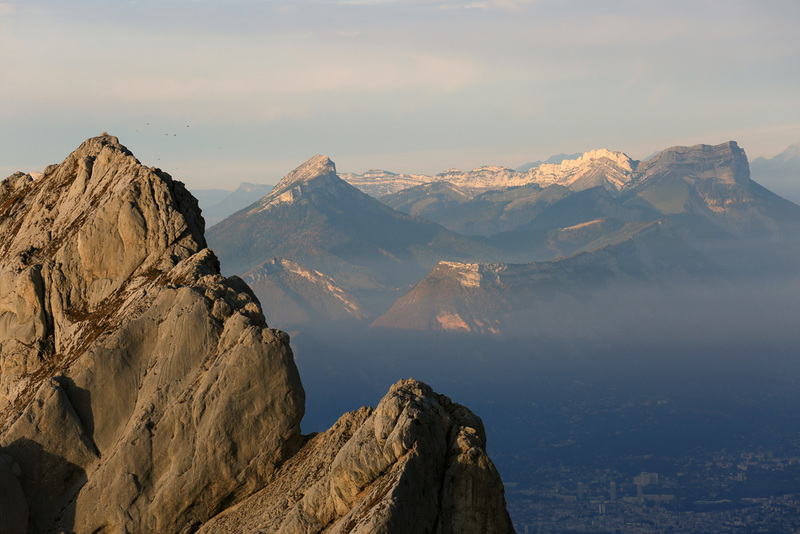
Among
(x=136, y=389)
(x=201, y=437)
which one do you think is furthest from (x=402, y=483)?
(x=136, y=389)

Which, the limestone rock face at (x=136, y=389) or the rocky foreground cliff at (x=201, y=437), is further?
the limestone rock face at (x=136, y=389)

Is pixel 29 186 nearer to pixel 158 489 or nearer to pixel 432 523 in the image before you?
pixel 158 489

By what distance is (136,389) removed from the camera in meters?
45.4

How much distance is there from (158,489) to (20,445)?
7544 mm

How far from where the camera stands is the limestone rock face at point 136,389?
42844mm

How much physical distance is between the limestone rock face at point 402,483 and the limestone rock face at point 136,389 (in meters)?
3.40

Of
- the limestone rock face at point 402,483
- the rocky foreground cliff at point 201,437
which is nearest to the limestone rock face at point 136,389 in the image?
the rocky foreground cliff at point 201,437

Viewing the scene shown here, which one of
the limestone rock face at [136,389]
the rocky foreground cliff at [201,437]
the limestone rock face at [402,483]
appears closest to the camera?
the limestone rock face at [402,483]

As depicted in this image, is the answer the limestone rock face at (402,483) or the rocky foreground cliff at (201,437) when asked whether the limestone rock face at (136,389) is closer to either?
the rocky foreground cliff at (201,437)

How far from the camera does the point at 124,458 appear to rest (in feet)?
141

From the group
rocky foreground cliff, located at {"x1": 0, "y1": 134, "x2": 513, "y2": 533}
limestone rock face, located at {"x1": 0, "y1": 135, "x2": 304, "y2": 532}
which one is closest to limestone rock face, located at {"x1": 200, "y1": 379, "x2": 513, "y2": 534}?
rocky foreground cliff, located at {"x1": 0, "y1": 134, "x2": 513, "y2": 533}

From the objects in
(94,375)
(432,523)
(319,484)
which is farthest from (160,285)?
(432,523)

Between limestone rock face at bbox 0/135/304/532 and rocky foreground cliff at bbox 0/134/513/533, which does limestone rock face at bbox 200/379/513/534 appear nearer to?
rocky foreground cliff at bbox 0/134/513/533

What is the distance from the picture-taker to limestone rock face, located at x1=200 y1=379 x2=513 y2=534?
3622 cm
